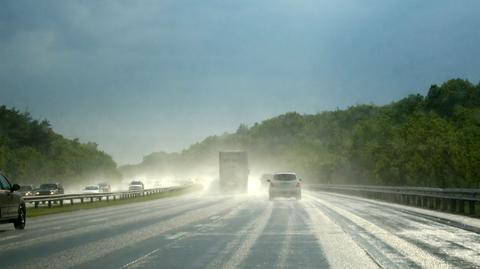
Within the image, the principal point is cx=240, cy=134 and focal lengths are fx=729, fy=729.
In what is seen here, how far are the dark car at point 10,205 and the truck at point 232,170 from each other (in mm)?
43325

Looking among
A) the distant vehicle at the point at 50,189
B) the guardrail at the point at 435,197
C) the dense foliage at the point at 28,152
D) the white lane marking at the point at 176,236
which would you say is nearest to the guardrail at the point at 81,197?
the distant vehicle at the point at 50,189

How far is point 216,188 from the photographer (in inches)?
3391

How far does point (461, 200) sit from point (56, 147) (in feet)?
471

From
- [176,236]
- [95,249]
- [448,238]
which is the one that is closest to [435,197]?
[448,238]

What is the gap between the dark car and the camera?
21.6 metres

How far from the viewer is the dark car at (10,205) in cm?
2158

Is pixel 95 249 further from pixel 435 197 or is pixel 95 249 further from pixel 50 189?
pixel 50 189

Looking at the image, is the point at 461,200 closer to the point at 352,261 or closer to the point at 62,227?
the point at 62,227

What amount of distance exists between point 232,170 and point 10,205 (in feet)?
148

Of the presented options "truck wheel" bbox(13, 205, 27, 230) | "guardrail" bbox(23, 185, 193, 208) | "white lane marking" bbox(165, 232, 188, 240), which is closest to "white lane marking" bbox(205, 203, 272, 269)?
"white lane marking" bbox(165, 232, 188, 240)

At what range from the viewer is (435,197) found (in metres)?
33.7

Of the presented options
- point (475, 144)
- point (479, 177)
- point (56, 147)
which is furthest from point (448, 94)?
point (56, 147)

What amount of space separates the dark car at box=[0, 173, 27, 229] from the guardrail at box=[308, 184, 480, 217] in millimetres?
16103

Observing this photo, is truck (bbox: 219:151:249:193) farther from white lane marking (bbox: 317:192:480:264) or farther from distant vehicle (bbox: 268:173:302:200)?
white lane marking (bbox: 317:192:480:264)
